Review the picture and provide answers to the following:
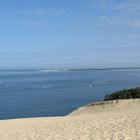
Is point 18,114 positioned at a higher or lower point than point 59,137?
lower

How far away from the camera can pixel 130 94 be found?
30.9 metres

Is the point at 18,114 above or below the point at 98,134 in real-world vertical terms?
below

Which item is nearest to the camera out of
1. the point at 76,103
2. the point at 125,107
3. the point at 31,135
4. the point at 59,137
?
the point at 59,137

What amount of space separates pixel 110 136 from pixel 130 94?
20127 mm

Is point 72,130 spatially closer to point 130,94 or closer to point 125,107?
point 125,107

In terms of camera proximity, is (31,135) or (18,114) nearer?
(31,135)

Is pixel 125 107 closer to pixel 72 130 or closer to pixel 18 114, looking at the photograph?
pixel 72 130

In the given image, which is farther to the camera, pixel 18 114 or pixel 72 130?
pixel 18 114

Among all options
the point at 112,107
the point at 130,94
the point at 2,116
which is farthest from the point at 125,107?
the point at 2,116

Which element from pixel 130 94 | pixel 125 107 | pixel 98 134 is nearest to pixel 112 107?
pixel 125 107

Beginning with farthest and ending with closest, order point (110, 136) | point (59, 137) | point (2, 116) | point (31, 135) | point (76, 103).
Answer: point (76, 103), point (2, 116), point (31, 135), point (59, 137), point (110, 136)

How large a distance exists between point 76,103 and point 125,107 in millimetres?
27953

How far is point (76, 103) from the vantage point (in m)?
52.1

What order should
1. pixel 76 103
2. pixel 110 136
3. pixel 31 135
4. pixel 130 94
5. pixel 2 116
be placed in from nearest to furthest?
pixel 110 136 → pixel 31 135 → pixel 130 94 → pixel 2 116 → pixel 76 103
